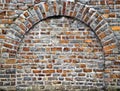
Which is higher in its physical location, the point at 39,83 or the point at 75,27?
the point at 75,27

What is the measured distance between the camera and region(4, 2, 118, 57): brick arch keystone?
5086mm

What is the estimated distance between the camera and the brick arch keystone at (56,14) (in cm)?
509

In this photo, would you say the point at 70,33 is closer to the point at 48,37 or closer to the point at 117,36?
the point at 48,37

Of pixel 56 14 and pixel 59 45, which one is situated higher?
pixel 56 14

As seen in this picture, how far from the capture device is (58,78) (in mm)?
5141

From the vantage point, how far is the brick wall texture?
16.6 ft

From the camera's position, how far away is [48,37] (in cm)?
518

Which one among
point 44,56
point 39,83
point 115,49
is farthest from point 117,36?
point 39,83

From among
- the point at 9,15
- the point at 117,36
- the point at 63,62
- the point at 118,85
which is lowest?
the point at 118,85

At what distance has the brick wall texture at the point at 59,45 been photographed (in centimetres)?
507

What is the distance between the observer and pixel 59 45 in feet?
16.9

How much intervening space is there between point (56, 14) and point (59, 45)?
64 cm

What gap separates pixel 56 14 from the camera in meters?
5.11

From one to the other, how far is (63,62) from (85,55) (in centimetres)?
48
